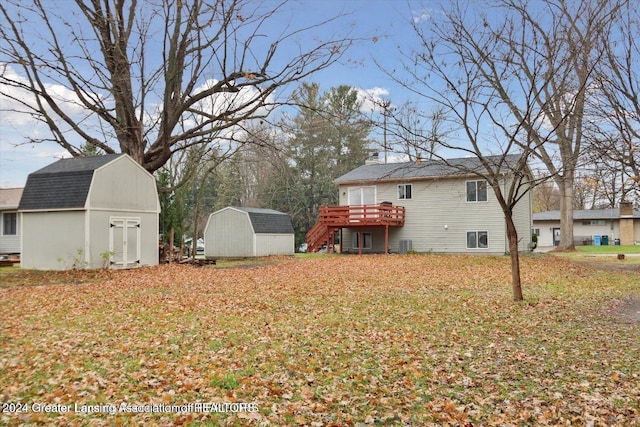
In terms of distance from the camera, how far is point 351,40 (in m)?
15.3

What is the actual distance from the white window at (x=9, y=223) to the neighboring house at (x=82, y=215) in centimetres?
1026

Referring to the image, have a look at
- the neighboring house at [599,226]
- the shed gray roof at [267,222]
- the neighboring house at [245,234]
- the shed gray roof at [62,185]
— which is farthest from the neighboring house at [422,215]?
the neighboring house at [599,226]

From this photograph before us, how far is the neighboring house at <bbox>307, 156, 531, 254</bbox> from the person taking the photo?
83.6ft

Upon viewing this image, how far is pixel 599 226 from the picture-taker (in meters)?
44.2

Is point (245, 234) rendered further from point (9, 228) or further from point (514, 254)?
point (514, 254)

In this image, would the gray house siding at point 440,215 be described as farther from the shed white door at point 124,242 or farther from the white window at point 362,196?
the shed white door at point 124,242

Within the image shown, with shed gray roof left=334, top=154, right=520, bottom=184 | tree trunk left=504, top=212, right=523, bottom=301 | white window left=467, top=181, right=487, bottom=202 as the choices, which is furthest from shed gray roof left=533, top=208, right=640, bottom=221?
tree trunk left=504, top=212, right=523, bottom=301

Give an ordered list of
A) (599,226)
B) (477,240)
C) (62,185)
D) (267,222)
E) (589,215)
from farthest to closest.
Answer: (589,215) < (599,226) < (267,222) < (477,240) < (62,185)

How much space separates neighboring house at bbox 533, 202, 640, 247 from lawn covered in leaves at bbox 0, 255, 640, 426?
35.5m

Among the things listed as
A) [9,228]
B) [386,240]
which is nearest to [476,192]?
[386,240]

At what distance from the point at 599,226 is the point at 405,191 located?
26516 mm

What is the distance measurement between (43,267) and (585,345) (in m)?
16.6

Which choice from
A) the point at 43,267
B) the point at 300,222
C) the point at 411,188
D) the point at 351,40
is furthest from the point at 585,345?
the point at 300,222

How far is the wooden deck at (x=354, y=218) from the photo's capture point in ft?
86.2
